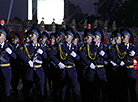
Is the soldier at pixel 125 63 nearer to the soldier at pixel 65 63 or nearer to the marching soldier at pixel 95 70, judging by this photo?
the marching soldier at pixel 95 70

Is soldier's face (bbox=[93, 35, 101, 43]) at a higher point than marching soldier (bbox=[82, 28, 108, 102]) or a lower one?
higher

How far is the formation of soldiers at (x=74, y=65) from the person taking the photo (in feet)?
22.5

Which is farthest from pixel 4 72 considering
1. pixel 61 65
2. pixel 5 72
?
pixel 61 65

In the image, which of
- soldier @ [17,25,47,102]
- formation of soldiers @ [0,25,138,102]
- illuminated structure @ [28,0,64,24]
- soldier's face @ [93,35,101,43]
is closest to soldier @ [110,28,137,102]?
formation of soldiers @ [0,25,138,102]

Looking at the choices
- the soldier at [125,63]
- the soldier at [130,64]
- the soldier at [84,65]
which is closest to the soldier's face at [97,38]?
the soldier at [84,65]

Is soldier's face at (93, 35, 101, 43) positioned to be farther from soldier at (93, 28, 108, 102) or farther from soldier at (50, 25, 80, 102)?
soldier at (50, 25, 80, 102)

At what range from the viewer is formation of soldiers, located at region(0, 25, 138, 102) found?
6.85 metres

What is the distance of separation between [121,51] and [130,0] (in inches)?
2029

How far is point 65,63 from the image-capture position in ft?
23.0

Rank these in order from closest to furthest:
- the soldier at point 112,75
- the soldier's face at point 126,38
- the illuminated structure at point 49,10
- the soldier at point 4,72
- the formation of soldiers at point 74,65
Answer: the soldier at point 4,72 → the formation of soldiers at point 74,65 → the soldier's face at point 126,38 → the soldier at point 112,75 → the illuminated structure at point 49,10

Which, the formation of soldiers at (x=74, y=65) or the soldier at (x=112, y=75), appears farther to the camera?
the soldier at (x=112, y=75)

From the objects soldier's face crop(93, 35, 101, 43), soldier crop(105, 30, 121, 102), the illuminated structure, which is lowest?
soldier crop(105, 30, 121, 102)

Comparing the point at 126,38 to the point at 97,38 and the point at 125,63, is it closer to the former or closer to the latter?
the point at 125,63

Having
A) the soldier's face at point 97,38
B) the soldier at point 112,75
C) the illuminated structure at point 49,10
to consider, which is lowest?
the soldier at point 112,75
